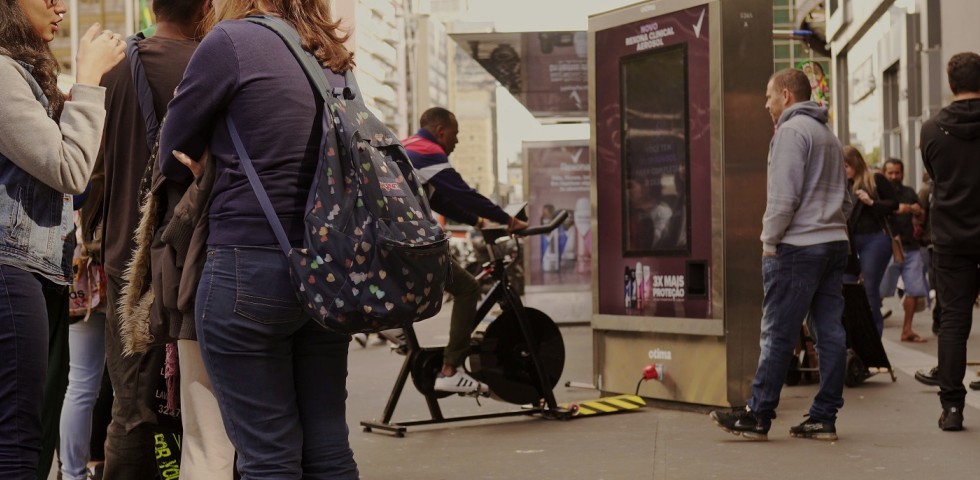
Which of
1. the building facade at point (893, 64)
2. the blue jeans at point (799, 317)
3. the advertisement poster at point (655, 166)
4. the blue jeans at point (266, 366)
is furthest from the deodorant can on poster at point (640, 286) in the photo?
the building facade at point (893, 64)

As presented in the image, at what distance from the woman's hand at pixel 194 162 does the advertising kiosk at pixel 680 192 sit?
505cm

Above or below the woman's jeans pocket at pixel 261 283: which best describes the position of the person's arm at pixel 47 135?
above

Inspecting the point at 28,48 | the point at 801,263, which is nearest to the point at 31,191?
the point at 28,48

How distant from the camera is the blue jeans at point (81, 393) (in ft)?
16.8

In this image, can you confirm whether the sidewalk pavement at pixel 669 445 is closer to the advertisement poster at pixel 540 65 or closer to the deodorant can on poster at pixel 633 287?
the deodorant can on poster at pixel 633 287

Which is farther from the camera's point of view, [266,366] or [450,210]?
[450,210]

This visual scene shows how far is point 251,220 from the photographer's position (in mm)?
3174

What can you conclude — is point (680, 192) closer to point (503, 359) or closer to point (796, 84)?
point (796, 84)

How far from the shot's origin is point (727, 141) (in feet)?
25.9

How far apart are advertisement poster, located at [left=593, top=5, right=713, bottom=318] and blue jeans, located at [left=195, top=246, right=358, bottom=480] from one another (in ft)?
16.5

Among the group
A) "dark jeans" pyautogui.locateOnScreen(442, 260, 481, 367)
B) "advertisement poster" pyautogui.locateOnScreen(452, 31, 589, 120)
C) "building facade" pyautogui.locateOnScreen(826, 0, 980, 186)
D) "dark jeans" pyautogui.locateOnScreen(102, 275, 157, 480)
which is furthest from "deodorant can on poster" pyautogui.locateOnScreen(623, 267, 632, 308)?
"building facade" pyautogui.locateOnScreen(826, 0, 980, 186)

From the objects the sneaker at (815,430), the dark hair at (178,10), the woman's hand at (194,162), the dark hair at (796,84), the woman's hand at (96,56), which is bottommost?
the sneaker at (815,430)

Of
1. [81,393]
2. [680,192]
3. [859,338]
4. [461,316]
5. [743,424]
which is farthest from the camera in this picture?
[859,338]

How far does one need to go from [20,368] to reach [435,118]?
4.65m
